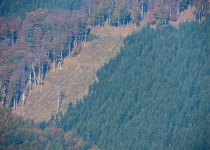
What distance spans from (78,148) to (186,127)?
56.2 ft

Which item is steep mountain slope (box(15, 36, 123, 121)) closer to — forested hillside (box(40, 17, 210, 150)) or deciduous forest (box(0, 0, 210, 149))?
deciduous forest (box(0, 0, 210, 149))

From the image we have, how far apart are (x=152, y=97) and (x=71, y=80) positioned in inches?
667


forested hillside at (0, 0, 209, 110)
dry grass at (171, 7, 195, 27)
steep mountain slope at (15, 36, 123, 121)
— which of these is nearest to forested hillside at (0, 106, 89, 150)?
steep mountain slope at (15, 36, 123, 121)

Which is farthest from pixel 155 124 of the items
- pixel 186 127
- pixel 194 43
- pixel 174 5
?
pixel 174 5

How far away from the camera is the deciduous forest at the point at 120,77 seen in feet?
479

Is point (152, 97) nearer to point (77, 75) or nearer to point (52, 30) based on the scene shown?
point (77, 75)

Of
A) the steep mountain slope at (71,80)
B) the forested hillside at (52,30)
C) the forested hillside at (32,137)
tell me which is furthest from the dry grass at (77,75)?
the forested hillside at (32,137)

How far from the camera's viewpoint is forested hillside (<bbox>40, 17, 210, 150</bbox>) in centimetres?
14488

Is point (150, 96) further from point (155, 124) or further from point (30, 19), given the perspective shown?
point (30, 19)

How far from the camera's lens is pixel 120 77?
157125mm

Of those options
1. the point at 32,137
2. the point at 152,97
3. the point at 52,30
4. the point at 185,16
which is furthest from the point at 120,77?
the point at 52,30

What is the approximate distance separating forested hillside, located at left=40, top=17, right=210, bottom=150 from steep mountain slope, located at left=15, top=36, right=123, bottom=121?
8.07ft

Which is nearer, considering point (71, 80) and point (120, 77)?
point (120, 77)

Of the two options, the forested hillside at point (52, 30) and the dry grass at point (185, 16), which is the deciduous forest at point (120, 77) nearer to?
the forested hillside at point (52, 30)
